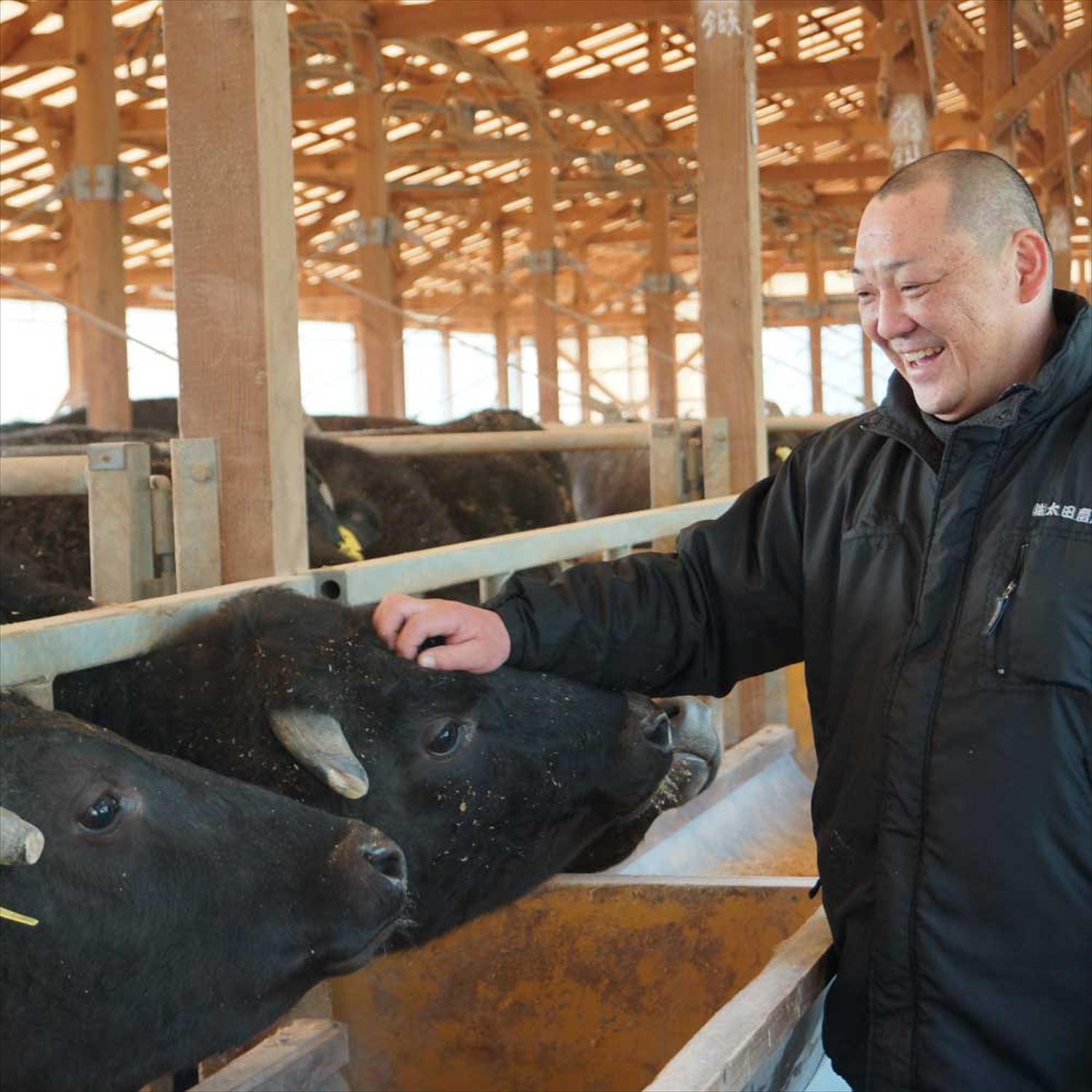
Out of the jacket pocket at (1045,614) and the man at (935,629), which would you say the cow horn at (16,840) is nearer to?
the man at (935,629)

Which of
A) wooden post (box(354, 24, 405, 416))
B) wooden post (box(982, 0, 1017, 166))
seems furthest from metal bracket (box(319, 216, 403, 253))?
wooden post (box(982, 0, 1017, 166))

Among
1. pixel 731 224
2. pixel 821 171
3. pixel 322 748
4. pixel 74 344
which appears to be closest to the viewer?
pixel 322 748

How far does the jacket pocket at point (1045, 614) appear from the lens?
7.49 feet

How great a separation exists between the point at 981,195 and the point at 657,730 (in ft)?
4.25

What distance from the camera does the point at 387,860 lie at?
2.63 metres

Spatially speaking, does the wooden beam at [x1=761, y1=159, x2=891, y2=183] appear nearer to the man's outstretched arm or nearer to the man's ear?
the man's outstretched arm

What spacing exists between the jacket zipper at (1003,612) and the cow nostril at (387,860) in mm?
1017

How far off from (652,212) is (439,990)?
15763mm

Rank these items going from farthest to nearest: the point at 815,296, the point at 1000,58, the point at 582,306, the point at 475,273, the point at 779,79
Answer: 1. the point at 582,306
2. the point at 815,296
3. the point at 779,79
4. the point at 475,273
5. the point at 1000,58

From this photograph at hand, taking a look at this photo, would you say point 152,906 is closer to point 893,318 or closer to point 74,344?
point 893,318

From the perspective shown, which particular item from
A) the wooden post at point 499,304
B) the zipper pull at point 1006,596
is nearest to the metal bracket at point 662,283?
the wooden post at point 499,304

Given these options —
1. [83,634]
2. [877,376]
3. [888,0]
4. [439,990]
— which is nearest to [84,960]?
[83,634]

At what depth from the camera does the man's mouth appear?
256cm

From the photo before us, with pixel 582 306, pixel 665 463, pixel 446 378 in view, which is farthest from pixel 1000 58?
pixel 446 378
